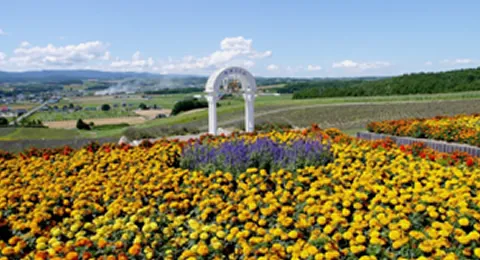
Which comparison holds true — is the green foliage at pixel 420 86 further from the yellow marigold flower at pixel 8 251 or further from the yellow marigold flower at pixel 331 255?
the yellow marigold flower at pixel 8 251

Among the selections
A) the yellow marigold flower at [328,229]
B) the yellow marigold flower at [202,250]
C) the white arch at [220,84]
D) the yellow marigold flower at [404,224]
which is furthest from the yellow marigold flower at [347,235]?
the white arch at [220,84]

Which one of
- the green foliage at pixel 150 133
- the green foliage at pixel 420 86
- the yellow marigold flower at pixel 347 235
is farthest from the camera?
the green foliage at pixel 420 86

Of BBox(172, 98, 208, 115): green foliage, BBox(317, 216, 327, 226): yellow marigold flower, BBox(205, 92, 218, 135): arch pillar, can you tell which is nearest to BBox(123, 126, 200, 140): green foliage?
BBox(205, 92, 218, 135): arch pillar

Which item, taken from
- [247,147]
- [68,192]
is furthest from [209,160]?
→ [68,192]

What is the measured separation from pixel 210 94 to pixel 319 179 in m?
8.19

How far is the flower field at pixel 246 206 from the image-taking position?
3.71 metres

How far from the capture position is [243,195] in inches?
199

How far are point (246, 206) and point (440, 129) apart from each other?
24.8 feet

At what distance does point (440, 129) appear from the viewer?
10508mm

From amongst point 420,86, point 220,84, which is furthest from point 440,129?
point 420,86

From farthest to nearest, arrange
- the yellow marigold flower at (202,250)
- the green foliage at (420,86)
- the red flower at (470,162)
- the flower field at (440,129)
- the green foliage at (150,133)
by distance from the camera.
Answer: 1. the green foliage at (420,86)
2. the green foliage at (150,133)
3. the flower field at (440,129)
4. the red flower at (470,162)
5. the yellow marigold flower at (202,250)

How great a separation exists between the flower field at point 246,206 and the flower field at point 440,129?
319 cm

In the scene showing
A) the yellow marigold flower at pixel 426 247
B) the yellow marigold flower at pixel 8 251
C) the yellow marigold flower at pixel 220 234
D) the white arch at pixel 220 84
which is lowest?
the yellow marigold flower at pixel 8 251

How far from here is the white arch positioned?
43.2ft
